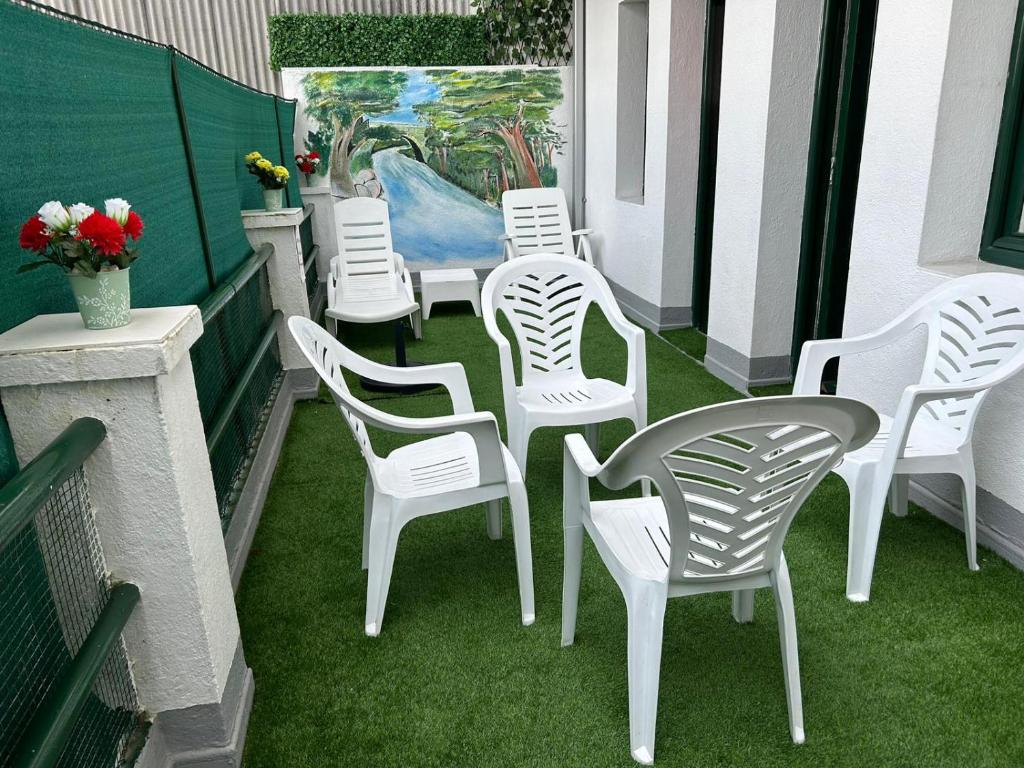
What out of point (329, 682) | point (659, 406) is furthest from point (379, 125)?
point (329, 682)

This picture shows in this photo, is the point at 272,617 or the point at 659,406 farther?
the point at 659,406

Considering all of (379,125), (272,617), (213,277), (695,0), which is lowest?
(272,617)

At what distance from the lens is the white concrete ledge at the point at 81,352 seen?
1.39 m

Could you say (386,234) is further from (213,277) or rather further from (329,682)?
(329,682)

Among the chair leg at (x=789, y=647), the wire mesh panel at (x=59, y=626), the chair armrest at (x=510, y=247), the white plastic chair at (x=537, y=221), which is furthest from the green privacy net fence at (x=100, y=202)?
the white plastic chair at (x=537, y=221)

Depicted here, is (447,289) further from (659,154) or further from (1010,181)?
(1010,181)

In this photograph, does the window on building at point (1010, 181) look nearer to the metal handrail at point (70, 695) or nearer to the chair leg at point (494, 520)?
the chair leg at point (494, 520)

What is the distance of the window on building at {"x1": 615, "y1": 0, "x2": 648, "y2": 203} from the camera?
6.39 metres

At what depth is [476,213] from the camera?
802cm

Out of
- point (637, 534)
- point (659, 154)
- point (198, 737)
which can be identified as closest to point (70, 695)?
point (198, 737)

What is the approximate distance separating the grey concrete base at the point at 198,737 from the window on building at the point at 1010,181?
290 centimetres

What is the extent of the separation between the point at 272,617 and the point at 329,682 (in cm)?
43

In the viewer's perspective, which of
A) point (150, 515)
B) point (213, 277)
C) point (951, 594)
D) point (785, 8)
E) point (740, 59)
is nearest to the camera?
point (150, 515)

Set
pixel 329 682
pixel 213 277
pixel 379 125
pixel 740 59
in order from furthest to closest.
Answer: pixel 379 125 → pixel 740 59 → pixel 213 277 → pixel 329 682
